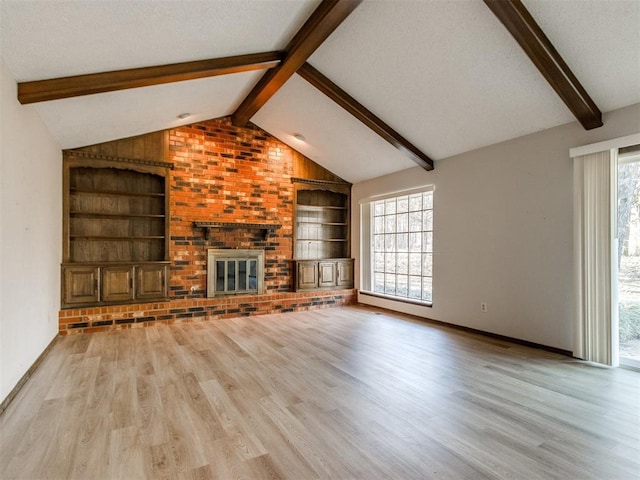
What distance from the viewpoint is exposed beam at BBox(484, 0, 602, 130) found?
8.71 feet

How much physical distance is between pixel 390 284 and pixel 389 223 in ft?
3.63

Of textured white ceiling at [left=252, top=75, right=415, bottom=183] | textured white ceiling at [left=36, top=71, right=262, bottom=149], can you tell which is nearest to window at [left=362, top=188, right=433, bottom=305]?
textured white ceiling at [left=252, top=75, right=415, bottom=183]

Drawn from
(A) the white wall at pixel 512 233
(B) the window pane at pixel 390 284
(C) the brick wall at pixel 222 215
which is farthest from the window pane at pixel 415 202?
→ (C) the brick wall at pixel 222 215

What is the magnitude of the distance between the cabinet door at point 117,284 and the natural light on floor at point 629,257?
5.86 meters

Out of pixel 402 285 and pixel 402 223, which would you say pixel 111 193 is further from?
pixel 402 285

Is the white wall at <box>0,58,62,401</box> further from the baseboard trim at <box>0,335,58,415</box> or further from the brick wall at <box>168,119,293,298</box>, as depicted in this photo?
the brick wall at <box>168,119,293,298</box>

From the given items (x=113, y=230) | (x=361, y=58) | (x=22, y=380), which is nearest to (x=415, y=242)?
(x=361, y=58)

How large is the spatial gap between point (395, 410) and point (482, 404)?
0.65 m

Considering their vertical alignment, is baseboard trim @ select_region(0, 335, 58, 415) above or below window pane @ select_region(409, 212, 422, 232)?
below

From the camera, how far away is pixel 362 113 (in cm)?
458

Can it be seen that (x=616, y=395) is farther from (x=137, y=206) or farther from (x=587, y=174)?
(x=137, y=206)

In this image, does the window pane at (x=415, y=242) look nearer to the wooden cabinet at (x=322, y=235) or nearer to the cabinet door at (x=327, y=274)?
the wooden cabinet at (x=322, y=235)

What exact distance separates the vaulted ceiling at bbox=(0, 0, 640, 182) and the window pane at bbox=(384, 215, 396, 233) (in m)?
1.37

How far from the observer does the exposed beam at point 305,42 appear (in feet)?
9.76
